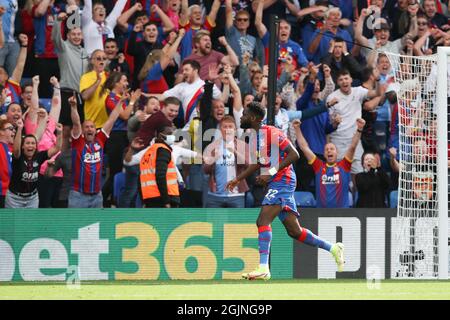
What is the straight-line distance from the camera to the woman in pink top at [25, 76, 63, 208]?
44.3ft

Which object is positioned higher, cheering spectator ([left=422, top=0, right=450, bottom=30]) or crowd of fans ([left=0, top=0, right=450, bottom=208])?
cheering spectator ([left=422, top=0, right=450, bottom=30])

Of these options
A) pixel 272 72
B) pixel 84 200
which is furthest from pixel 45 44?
pixel 272 72

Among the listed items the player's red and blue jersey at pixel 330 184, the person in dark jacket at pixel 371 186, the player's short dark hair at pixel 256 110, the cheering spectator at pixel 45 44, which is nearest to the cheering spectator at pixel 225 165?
the player's red and blue jersey at pixel 330 184

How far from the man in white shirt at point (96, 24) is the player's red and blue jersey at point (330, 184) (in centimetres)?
374

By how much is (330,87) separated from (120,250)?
14.1 feet

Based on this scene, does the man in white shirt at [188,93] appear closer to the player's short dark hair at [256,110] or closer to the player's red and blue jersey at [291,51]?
the player's red and blue jersey at [291,51]

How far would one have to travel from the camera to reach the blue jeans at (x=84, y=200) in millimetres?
13617

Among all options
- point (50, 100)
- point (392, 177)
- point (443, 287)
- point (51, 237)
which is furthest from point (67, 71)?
point (443, 287)

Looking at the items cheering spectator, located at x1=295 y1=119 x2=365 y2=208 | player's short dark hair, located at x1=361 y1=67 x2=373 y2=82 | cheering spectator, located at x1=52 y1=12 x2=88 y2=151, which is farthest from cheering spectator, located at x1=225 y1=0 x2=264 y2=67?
cheering spectator, located at x1=52 y1=12 x2=88 y2=151

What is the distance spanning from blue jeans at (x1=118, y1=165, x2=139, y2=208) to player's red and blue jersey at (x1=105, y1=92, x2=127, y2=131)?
74 centimetres

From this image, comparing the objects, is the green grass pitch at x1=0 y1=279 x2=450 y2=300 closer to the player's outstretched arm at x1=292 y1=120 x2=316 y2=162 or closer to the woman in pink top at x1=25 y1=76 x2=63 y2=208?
the woman in pink top at x1=25 y1=76 x2=63 y2=208

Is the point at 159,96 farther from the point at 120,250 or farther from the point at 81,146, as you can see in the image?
the point at 120,250

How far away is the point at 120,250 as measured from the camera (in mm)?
13172

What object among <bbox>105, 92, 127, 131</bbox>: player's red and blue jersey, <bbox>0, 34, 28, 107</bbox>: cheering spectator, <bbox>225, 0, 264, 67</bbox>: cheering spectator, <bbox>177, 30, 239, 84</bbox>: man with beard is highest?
<bbox>225, 0, 264, 67</bbox>: cheering spectator
